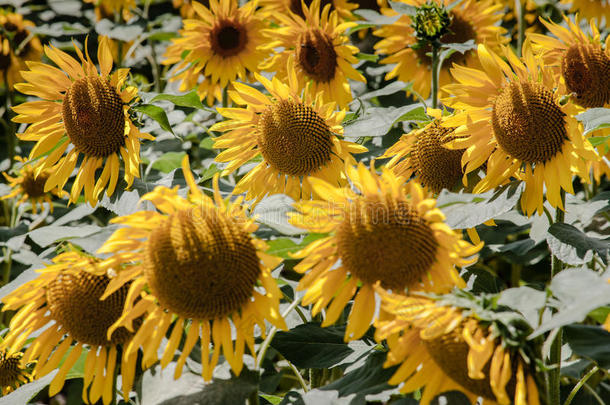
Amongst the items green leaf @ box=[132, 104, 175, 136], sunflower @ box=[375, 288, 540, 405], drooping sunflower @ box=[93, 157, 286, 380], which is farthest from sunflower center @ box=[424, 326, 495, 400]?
green leaf @ box=[132, 104, 175, 136]

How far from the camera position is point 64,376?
45.4 inches

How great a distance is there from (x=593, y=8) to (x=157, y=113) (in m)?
2.28

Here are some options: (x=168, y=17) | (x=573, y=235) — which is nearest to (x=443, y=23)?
(x=573, y=235)

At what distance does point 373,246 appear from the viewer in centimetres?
97

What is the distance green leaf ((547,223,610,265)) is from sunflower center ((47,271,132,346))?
796 mm

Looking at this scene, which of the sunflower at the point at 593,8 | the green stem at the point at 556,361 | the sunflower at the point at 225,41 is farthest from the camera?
the sunflower at the point at 593,8

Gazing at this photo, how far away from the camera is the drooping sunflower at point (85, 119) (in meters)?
1.42

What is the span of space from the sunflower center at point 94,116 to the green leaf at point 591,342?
1041 mm

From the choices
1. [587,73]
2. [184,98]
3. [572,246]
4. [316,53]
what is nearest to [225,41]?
[316,53]

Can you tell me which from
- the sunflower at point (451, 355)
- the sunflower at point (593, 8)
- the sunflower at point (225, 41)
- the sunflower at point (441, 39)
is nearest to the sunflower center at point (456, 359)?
the sunflower at point (451, 355)

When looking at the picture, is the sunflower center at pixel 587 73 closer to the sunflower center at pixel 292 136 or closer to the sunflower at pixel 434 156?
the sunflower at pixel 434 156

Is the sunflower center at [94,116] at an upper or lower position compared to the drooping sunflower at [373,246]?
upper

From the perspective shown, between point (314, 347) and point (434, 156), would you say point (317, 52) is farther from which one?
point (314, 347)

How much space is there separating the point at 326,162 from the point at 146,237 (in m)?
0.57
